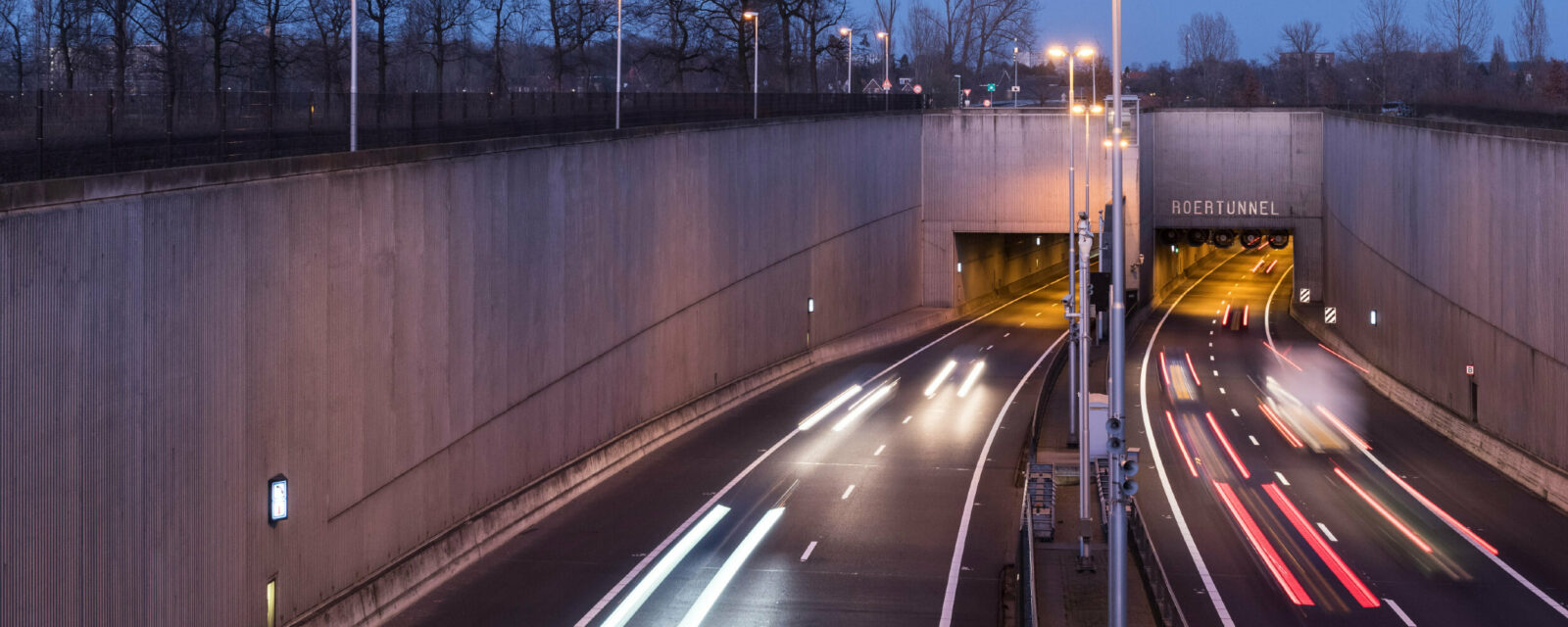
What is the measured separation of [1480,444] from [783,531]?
1706 cm

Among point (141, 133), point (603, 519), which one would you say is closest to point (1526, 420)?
point (603, 519)

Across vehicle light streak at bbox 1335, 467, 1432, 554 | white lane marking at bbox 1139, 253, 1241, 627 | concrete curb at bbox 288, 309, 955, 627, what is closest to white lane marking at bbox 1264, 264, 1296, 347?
white lane marking at bbox 1139, 253, 1241, 627

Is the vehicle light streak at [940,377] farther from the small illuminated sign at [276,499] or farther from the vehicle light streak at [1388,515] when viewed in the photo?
the small illuminated sign at [276,499]

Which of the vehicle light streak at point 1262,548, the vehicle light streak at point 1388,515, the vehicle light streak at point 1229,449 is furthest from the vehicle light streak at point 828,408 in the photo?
the vehicle light streak at point 1388,515

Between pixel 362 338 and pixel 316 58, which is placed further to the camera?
pixel 316 58

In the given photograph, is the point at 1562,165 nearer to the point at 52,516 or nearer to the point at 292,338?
the point at 292,338

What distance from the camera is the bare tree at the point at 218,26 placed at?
29688mm

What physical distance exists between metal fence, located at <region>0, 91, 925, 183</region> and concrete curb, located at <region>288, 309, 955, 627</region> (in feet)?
18.8

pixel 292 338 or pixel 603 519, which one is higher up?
pixel 292 338

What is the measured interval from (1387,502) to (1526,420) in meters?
3.51

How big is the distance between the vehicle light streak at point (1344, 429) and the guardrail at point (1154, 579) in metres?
14.6

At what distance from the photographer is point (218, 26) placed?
100ft

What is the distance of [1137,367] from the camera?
50.6 m

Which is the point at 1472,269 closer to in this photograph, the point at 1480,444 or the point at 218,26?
the point at 1480,444
